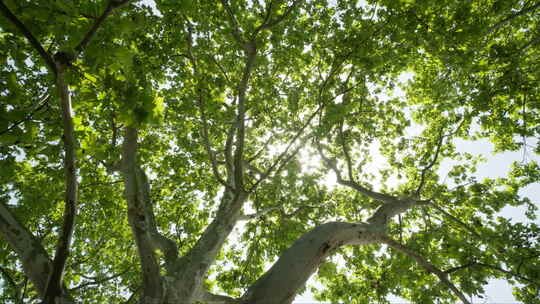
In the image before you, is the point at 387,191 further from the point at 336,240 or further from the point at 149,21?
the point at 149,21

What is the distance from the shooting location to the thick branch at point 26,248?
9.83 ft

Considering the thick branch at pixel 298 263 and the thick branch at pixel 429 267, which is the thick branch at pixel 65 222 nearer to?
the thick branch at pixel 298 263

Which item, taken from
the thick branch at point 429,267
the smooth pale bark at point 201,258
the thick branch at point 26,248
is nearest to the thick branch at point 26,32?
the thick branch at point 26,248

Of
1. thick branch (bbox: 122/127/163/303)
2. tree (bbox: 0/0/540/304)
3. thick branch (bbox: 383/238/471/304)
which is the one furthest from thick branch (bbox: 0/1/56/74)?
thick branch (bbox: 383/238/471/304)

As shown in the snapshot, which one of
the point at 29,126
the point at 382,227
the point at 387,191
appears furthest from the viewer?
the point at 387,191

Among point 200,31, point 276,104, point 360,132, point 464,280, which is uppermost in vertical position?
point 360,132

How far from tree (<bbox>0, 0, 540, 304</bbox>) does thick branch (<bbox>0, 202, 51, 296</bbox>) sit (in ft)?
0.05

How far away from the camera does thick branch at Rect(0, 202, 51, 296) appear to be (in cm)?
300

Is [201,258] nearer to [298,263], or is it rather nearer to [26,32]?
[298,263]

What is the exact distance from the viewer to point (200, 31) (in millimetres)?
6715

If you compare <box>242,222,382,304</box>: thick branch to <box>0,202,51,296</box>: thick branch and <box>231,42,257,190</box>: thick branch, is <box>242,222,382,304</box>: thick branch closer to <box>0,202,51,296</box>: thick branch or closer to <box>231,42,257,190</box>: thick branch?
<box>231,42,257,190</box>: thick branch

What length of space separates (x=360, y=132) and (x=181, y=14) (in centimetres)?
601

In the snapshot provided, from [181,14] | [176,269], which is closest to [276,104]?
[181,14]

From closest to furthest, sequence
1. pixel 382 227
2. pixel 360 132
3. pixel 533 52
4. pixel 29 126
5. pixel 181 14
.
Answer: pixel 29 126 → pixel 382 227 → pixel 181 14 → pixel 533 52 → pixel 360 132
